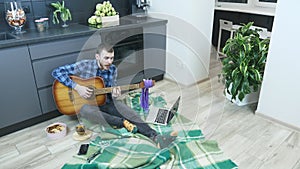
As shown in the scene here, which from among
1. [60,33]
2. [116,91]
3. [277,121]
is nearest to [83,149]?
[116,91]

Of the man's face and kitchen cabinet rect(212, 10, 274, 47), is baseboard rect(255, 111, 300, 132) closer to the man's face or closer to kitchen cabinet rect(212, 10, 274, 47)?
the man's face

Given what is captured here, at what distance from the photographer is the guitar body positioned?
6.32ft

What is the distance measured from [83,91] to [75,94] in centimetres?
A: 8

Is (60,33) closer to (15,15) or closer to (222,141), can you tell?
(15,15)

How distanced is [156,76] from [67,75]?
4.26 feet

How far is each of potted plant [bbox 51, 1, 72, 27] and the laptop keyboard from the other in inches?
50.5

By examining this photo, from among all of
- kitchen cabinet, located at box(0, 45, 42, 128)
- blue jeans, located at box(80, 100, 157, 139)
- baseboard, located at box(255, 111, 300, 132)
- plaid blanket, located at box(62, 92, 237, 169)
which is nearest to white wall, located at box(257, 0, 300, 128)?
baseboard, located at box(255, 111, 300, 132)

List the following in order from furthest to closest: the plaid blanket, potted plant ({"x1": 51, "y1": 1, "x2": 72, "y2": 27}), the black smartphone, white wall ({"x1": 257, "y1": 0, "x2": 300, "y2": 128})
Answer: potted plant ({"x1": 51, "y1": 1, "x2": 72, "y2": 27}), white wall ({"x1": 257, "y1": 0, "x2": 300, "y2": 128}), the black smartphone, the plaid blanket

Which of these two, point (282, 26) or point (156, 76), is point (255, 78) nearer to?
point (282, 26)

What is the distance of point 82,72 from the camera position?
6.57 ft

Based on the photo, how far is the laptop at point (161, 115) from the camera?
2057mm

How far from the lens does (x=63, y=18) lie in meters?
2.33

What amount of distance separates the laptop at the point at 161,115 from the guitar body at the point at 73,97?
1.51ft

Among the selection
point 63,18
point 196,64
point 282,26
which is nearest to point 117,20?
point 63,18
